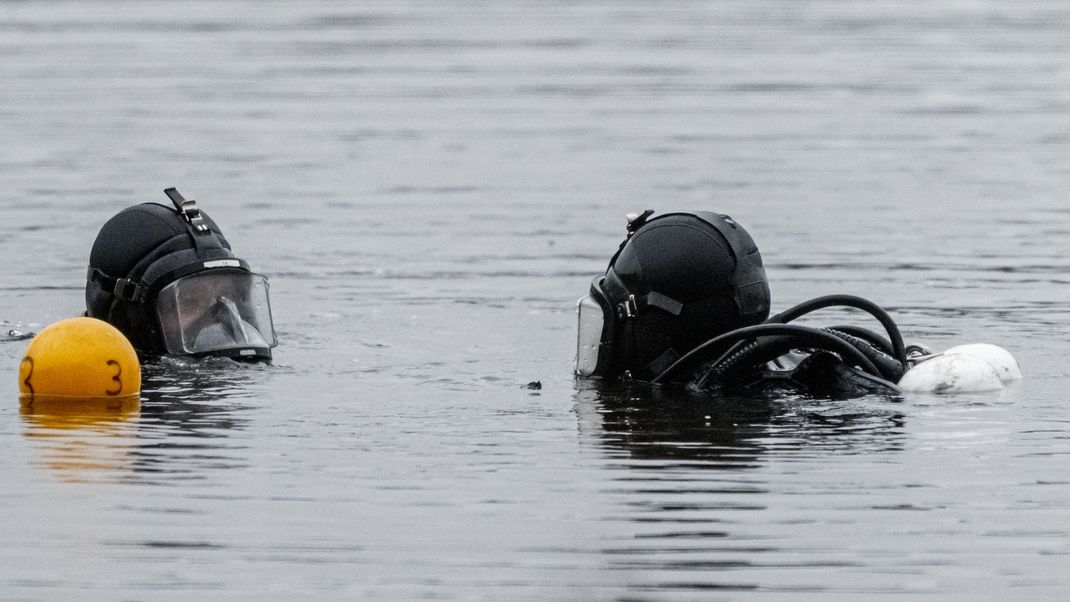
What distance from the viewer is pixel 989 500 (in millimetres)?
8164

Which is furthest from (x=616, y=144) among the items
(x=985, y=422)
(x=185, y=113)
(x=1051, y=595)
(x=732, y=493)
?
(x=1051, y=595)

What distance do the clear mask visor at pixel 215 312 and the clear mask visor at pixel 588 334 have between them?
71.4 inches

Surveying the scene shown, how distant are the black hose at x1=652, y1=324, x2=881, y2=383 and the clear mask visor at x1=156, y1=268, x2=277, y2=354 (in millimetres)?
2455

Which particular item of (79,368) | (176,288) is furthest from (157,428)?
(176,288)

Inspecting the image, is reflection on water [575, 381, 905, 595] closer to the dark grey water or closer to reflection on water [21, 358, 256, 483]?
the dark grey water

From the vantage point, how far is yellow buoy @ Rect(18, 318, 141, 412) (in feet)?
33.3

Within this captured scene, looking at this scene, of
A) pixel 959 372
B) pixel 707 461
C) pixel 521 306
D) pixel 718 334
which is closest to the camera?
pixel 707 461

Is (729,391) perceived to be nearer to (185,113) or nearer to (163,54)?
(185,113)

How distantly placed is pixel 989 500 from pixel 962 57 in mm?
24891

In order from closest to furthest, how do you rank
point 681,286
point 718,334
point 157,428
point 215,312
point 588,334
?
point 157,428, point 681,286, point 718,334, point 588,334, point 215,312

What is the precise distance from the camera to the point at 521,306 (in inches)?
545

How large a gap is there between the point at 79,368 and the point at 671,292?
310 cm

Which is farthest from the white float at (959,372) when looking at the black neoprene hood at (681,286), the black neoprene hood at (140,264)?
the black neoprene hood at (140,264)

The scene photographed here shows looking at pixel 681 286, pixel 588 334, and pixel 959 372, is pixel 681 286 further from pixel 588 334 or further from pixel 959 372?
pixel 959 372
